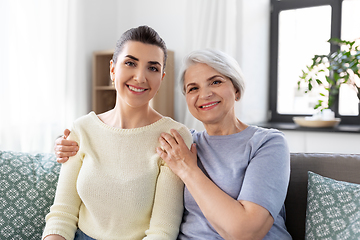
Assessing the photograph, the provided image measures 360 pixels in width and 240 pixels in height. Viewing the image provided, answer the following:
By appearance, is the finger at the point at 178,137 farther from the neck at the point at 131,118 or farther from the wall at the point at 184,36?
the wall at the point at 184,36

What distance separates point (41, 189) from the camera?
5.04 feet

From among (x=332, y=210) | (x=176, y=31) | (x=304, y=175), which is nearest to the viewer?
(x=332, y=210)

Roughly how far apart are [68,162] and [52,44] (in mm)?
1989

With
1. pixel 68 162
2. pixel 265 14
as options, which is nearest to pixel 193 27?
pixel 265 14

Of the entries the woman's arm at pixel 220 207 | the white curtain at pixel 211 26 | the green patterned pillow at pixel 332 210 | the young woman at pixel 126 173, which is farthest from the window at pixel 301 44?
the woman's arm at pixel 220 207

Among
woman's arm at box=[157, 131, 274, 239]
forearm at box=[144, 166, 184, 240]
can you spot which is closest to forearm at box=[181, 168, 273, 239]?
woman's arm at box=[157, 131, 274, 239]

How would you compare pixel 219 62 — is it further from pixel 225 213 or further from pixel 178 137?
pixel 225 213

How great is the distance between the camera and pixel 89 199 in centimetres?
129

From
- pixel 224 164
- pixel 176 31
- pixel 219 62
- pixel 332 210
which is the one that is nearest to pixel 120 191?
pixel 224 164

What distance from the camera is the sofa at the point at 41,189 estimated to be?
1442mm

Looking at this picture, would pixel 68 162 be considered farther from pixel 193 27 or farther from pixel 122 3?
pixel 122 3

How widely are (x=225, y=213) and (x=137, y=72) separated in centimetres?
62

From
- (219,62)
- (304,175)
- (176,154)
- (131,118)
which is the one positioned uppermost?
(219,62)

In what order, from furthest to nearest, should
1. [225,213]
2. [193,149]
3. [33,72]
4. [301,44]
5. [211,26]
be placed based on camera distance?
[301,44], [211,26], [33,72], [193,149], [225,213]
